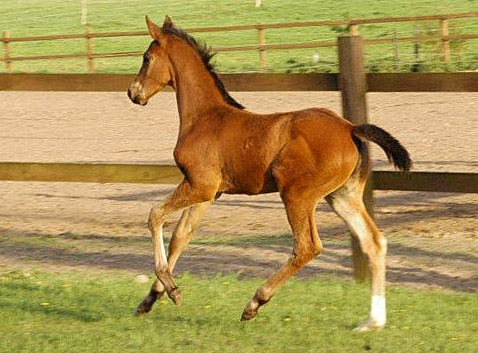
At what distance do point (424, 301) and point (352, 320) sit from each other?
69 cm

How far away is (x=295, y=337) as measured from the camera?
6.22 metres

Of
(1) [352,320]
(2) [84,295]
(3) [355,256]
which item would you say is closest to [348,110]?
(3) [355,256]

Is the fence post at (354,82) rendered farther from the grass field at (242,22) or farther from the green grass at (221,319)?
the grass field at (242,22)

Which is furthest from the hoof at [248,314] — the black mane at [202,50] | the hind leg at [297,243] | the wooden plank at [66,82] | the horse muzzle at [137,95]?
the wooden plank at [66,82]

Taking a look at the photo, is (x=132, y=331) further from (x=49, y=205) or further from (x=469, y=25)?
(x=469, y=25)

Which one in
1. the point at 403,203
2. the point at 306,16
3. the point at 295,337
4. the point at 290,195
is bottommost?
the point at 306,16

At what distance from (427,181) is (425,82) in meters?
0.62

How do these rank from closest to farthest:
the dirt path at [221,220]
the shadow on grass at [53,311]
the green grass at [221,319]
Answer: the green grass at [221,319] < the shadow on grass at [53,311] < the dirt path at [221,220]

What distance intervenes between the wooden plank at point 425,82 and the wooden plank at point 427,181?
53cm

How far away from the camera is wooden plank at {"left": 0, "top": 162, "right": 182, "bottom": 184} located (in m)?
8.11

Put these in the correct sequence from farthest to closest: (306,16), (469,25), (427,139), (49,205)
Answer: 1. (306,16)
2. (469,25)
3. (427,139)
4. (49,205)

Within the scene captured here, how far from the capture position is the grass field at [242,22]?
29.3 m

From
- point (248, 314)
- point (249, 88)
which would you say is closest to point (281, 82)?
point (249, 88)

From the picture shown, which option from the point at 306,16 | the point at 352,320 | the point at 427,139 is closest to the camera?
the point at 352,320
